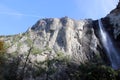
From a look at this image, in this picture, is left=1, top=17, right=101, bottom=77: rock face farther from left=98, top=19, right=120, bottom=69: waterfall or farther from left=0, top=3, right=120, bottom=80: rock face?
left=98, top=19, right=120, bottom=69: waterfall

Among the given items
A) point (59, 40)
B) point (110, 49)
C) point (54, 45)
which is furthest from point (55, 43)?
point (110, 49)

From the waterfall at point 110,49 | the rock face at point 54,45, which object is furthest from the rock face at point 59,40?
the waterfall at point 110,49

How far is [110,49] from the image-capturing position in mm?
65438

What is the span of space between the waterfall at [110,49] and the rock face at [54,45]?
109cm

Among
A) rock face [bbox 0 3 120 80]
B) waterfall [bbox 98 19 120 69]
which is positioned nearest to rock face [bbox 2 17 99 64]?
rock face [bbox 0 3 120 80]

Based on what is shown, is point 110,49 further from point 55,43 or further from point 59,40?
point 55,43

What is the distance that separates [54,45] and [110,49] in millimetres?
12593

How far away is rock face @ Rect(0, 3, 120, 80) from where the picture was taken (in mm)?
55562

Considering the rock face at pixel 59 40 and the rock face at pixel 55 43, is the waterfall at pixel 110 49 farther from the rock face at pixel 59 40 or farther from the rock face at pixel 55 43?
the rock face at pixel 59 40

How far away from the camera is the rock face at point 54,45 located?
182ft

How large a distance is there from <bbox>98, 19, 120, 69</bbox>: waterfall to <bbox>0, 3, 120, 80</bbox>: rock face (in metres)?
1.09

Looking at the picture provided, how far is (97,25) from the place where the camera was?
71.4 meters

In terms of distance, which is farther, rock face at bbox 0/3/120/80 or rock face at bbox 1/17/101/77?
rock face at bbox 1/17/101/77

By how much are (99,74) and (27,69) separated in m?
13.3
